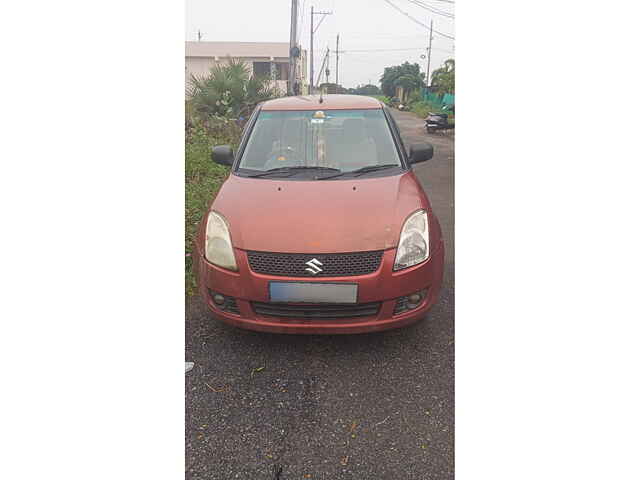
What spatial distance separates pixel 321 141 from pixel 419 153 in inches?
24.5

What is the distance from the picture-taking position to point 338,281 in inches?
69.8

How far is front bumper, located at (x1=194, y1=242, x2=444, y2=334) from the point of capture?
1812 mm

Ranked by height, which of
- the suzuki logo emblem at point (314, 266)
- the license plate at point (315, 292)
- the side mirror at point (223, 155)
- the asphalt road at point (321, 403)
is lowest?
the asphalt road at point (321, 403)

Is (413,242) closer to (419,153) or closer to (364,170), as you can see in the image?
(364,170)

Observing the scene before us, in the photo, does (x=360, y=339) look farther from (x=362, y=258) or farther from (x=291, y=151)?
(x=291, y=151)

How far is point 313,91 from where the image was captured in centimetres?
270

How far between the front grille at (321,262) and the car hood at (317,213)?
26 mm

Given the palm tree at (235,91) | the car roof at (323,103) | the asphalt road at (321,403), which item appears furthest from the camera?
the palm tree at (235,91)

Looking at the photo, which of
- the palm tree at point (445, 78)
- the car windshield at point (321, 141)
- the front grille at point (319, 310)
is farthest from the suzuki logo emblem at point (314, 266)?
the palm tree at point (445, 78)

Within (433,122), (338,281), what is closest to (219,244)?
(338,281)

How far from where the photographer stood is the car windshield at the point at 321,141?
2.35 meters

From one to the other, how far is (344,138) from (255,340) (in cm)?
127

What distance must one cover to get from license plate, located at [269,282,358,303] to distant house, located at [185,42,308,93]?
1.07 meters

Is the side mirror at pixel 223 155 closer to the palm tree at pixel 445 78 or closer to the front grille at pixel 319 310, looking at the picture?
the front grille at pixel 319 310
